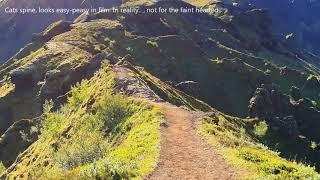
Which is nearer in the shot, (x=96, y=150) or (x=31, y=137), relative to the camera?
(x=96, y=150)

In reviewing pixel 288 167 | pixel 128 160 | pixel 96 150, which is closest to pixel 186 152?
pixel 128 160

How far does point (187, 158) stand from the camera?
48.4 meters

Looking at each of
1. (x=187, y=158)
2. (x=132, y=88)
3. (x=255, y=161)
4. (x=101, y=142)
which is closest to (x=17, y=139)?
A: (x=132, y=88)

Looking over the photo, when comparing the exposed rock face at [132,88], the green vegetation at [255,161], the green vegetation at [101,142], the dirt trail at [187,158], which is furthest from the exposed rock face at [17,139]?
the green vegetation at [255,161]

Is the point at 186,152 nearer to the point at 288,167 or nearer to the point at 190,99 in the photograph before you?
the point at 288,167

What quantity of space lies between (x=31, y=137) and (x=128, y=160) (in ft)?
301

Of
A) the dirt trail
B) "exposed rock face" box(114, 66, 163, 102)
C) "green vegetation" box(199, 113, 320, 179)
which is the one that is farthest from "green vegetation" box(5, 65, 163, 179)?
"green vegetation" box(199, 113, 320, 179)

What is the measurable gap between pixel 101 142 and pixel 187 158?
20317 millimetres

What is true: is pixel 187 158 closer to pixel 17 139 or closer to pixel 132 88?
pixel 132 88

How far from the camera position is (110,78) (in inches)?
4446

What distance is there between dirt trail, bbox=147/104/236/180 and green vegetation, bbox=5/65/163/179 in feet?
3.77

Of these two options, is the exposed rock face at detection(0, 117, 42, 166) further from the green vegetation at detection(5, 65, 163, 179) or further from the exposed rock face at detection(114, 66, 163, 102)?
the exposed rock face at detection(114, 66, 163, 102)

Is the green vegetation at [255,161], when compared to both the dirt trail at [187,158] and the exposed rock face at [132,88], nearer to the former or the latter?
the dirt trail at [187,158]

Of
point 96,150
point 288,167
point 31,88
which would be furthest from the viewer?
point 31,88
